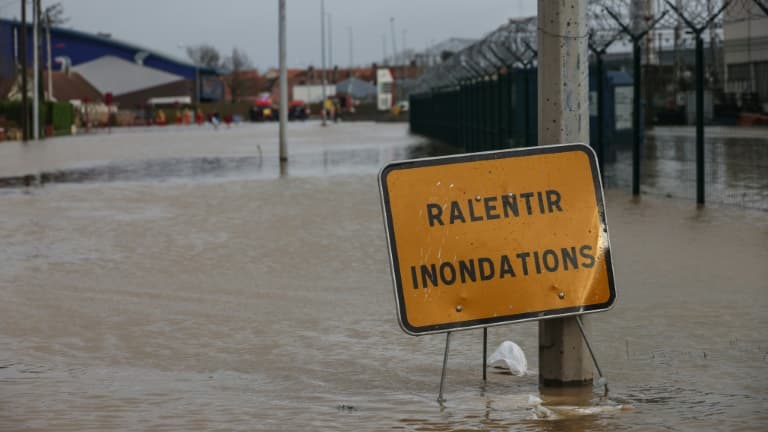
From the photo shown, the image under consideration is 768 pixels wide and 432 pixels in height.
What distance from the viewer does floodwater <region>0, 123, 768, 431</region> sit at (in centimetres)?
722

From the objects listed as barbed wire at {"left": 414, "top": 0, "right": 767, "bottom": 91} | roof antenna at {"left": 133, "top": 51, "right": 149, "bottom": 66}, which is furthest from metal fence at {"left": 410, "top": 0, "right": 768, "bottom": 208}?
roof antenna at {"left": 133, "top": 51, "right": 149, "bottom": 66}

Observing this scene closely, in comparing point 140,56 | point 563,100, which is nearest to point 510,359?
point 563,100

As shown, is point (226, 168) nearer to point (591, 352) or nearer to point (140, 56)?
point (591, 352)

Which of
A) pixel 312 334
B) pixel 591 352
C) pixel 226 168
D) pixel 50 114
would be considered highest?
pixel 50 114

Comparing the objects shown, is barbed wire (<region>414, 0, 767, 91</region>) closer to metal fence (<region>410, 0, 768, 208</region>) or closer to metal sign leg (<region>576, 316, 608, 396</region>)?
metal fence (<region>410, 0, 768, 208</region>)

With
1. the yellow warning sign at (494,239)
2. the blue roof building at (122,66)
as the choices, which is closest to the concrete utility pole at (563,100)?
the yellow warning sign at (494,239)

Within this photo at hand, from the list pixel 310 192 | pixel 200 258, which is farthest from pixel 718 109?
pixel 200 258

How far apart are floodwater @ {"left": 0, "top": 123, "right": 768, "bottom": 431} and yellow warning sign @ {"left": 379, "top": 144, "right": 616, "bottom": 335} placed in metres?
0.48

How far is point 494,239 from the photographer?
7.40 meters

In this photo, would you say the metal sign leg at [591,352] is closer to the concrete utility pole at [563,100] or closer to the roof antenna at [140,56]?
the concrete utility pole at [563,100]

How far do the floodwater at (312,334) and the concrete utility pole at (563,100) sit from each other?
19 cm

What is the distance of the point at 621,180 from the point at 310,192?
5.13 metres

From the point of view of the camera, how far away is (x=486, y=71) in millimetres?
33438

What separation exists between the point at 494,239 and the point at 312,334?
275 cm
